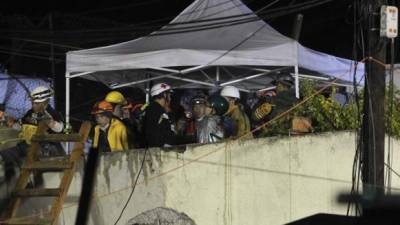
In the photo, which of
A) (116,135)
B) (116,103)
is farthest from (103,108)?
(116,103)

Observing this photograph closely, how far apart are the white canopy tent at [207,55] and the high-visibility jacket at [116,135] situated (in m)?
1.74

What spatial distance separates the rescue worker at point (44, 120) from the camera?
28.6ft

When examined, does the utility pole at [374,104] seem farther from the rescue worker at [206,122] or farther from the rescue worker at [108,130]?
the rescue worker at [108,130]

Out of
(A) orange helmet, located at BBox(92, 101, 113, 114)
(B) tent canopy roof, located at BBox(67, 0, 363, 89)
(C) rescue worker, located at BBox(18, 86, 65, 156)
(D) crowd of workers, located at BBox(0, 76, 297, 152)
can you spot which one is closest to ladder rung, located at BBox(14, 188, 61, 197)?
(C) rescue worker, located at BBox(18, 86, 65, 156)

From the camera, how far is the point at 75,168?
812 cm

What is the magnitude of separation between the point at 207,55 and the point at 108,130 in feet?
7.30

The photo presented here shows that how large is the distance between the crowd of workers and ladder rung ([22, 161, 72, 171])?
2.60 feet

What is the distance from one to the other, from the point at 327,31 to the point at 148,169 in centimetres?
1757

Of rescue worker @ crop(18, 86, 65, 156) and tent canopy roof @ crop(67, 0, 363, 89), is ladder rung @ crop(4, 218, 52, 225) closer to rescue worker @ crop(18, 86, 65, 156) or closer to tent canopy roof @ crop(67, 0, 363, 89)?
rescue worker @ crop(18, 86, 65, 156)

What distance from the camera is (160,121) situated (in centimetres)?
902

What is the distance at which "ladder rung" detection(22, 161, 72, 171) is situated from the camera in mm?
7801

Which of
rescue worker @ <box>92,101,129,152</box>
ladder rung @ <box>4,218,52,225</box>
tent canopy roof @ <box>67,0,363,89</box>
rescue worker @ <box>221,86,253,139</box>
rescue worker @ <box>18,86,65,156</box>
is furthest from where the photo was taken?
tent canopy roof @ <box>67,0,363,89</box>

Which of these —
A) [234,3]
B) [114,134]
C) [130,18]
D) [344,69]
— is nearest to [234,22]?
[234,3]

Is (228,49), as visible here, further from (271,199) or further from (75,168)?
(75,168)
